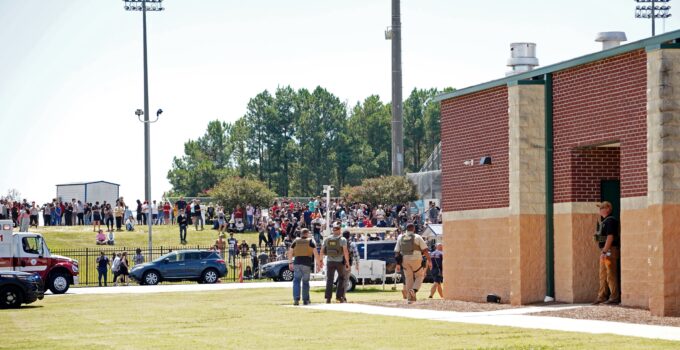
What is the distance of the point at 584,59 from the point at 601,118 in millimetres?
1180

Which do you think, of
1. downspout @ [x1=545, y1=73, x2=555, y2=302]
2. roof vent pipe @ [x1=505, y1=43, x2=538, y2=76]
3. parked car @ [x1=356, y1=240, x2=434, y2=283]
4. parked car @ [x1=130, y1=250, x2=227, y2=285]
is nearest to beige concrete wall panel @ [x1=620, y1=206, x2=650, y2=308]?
downspout @ [x1=545, y1=73, x2=555, y2=302]

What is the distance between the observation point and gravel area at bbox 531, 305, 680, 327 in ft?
61.5

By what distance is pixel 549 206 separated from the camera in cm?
2412

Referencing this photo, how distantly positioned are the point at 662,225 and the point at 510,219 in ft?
17.7

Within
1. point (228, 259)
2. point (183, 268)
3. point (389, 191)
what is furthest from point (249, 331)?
point (389, 191)

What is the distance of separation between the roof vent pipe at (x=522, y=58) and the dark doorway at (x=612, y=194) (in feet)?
13.6

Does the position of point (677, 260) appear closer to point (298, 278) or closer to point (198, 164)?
point (298, 278)

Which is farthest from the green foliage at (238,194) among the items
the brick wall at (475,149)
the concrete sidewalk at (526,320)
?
the concrete sidewalk at (526,320)

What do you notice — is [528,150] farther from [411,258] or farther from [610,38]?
[411,258]

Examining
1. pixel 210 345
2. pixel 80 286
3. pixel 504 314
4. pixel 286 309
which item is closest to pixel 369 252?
pixel 80 286

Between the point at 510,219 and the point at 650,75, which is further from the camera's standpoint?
the point at 510,219

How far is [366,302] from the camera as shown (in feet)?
90.1

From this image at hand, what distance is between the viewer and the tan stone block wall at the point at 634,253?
824 inches

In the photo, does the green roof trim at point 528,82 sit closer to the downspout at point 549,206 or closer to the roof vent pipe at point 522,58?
the downspout at point 549,206
